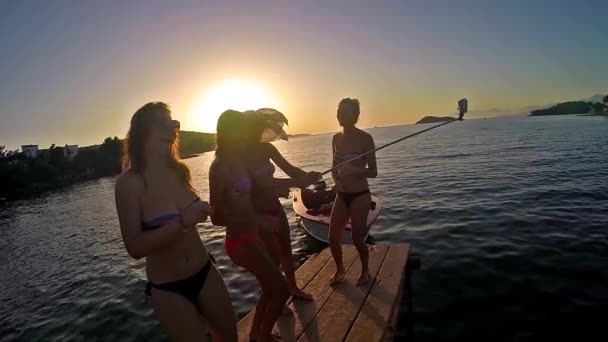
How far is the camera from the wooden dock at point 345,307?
5.16 m

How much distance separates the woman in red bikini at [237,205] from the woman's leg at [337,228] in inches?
100

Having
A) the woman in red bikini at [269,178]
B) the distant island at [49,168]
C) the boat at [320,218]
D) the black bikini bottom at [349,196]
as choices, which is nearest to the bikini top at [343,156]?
the black bikini bottom at [349,196]

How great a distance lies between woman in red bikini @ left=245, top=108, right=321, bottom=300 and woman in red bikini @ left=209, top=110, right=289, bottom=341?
538 millimetres

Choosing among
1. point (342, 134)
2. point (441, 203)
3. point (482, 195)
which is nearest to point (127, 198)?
point (342, 134)

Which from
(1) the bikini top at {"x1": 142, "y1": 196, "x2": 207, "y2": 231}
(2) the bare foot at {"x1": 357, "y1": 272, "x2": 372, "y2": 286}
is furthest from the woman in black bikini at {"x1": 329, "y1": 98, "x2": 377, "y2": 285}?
(1) the bikini top at {"x1": 142, "y1": 196, "x2": 207, "y2": 231}

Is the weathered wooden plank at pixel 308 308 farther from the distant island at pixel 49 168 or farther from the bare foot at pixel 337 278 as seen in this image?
the distant island at pixel 49 168

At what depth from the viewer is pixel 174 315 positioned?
2947mm

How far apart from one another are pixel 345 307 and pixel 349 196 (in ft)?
6.18

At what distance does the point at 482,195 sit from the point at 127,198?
1978 cm

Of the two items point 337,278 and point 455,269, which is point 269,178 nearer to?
point 337,278

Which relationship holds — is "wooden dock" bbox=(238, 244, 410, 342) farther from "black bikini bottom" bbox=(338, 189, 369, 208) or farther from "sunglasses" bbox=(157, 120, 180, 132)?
"sunglasses" bbox=(157, 120, 180, 132)

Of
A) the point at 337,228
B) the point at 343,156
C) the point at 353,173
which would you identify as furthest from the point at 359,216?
the point at 343,156

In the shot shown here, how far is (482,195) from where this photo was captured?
752 inches

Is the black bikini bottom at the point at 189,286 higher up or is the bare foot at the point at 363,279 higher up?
the black bikini bottom at the point at 189,286
